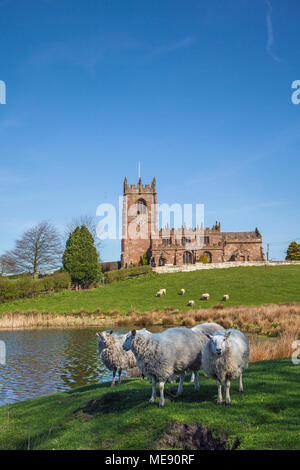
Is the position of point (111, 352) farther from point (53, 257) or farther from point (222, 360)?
point (53, 257)

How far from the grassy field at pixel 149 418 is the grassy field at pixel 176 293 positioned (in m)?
30.8

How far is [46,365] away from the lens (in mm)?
18844

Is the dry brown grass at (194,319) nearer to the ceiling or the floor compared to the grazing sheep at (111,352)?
nearer to the floor

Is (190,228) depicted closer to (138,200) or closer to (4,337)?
(138,200)

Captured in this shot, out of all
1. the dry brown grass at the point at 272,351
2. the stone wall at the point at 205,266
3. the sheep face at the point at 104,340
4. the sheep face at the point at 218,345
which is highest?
the stone wall at the point at 205,266

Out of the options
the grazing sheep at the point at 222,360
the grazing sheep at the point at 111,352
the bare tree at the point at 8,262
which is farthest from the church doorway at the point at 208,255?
the grazing sheep at the point at 222,360

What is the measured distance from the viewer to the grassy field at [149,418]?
7004 millimetres

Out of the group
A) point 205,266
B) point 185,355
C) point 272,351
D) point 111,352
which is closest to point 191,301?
point 272,351

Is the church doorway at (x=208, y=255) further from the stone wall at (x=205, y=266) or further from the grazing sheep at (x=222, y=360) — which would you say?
the grazing sheep at (x=222, y=360)

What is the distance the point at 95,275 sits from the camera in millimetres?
64875

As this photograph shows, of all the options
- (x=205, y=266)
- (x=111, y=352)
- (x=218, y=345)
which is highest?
(x=205, y=266)

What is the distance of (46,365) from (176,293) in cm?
3223

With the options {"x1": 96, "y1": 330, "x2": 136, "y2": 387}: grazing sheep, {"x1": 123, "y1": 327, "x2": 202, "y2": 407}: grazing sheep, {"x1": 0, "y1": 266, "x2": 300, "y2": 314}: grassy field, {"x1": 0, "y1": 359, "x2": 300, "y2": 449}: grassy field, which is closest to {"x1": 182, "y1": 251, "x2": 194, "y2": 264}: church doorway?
{"x1": 0, "y1": 266, "x2": 300, "y2": 314}: grassy field

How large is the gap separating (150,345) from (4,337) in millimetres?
23295
